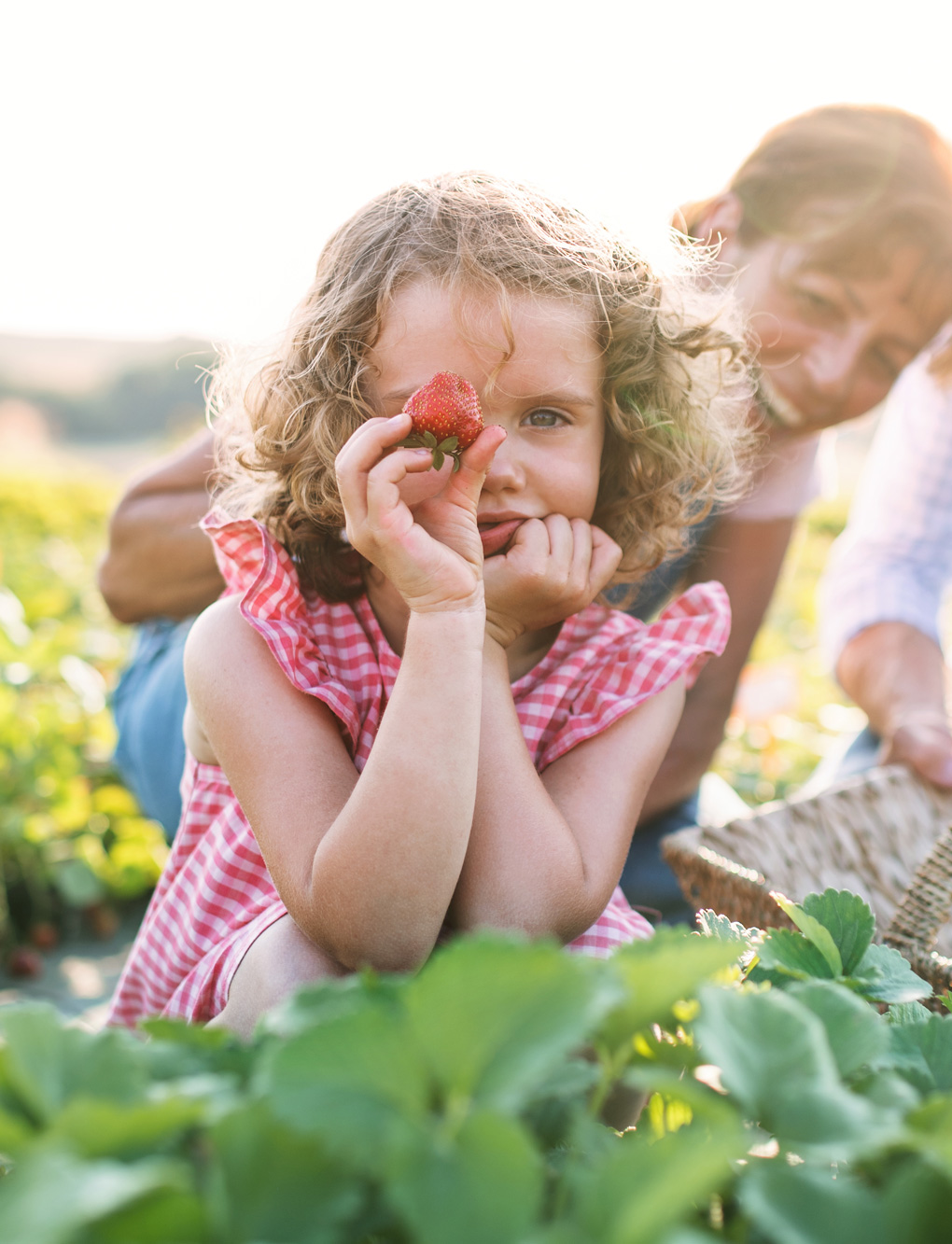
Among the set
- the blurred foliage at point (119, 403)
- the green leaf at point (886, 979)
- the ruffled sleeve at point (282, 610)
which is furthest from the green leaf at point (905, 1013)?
the blurred foliage at point (119, 403)

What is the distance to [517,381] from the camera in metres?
1.03

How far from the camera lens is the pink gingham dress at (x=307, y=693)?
107cm

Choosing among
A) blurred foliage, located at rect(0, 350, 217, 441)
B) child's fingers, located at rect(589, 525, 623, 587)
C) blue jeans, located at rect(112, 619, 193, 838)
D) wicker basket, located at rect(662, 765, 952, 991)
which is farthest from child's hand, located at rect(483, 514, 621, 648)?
blurred foliage, located at rect(0, 350, 217, 441)

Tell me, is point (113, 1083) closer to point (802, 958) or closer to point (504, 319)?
point (802, 958)

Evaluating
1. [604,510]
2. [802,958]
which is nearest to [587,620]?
[604,510]

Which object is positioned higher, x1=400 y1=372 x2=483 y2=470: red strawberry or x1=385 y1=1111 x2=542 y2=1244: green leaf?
x1=400 y1=372 x2=483 y2=470: red strawberry

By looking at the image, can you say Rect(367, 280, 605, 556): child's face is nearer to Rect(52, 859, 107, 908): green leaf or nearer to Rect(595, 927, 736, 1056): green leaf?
Rect(595, 927, 736, 1056): green leaf

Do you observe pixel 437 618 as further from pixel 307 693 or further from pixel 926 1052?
pixel 926 1052

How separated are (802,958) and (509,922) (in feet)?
1.23

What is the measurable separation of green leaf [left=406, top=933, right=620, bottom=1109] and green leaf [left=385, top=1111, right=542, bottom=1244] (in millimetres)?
20

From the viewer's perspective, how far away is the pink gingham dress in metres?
1.07

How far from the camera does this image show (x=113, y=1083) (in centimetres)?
37

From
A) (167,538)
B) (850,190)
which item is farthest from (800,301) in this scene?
(167,538)

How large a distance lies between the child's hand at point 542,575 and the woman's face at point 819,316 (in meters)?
0.67
